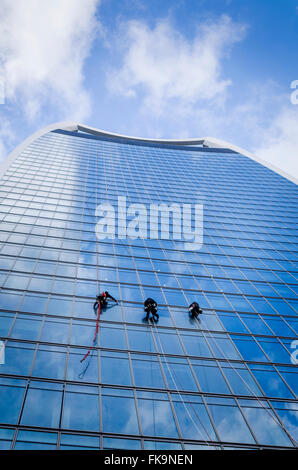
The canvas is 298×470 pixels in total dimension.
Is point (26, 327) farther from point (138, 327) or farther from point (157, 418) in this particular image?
point (157, 418)

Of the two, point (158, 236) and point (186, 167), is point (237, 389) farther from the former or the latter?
point (186, 167)

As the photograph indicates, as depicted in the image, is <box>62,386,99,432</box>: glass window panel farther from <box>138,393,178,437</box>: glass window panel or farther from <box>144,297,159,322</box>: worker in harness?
<box>144,297,159,322</box>: worker in harness

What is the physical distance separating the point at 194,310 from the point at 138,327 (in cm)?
345

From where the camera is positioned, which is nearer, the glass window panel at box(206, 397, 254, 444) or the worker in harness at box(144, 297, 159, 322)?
the glass window panel at box(206, 397, 254, 444)

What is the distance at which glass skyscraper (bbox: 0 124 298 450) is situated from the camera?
1067 cm

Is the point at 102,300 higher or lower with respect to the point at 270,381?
higher

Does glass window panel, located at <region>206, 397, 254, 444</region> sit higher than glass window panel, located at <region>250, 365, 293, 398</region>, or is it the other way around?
glass window panel, located at <region>250, 365, 293, 398</region>

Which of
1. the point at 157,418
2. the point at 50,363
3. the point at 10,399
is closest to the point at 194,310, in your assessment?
the point at 157,418

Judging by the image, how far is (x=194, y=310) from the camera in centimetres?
1703

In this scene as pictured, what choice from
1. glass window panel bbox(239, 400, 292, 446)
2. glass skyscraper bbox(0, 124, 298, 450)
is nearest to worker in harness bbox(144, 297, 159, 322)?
glass skyscraper bbox(0, 124, 298, 450)

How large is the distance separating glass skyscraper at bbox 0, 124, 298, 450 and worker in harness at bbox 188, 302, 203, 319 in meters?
0.48

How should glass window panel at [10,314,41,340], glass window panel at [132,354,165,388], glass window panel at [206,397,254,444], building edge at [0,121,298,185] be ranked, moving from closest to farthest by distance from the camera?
glass window panel at [206,397,254,444] → glass window panel at [132,354,165,388] → glass window panel at [10,314,41,340] → building edge at [0,121,298,185]

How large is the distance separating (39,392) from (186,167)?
45.2m
